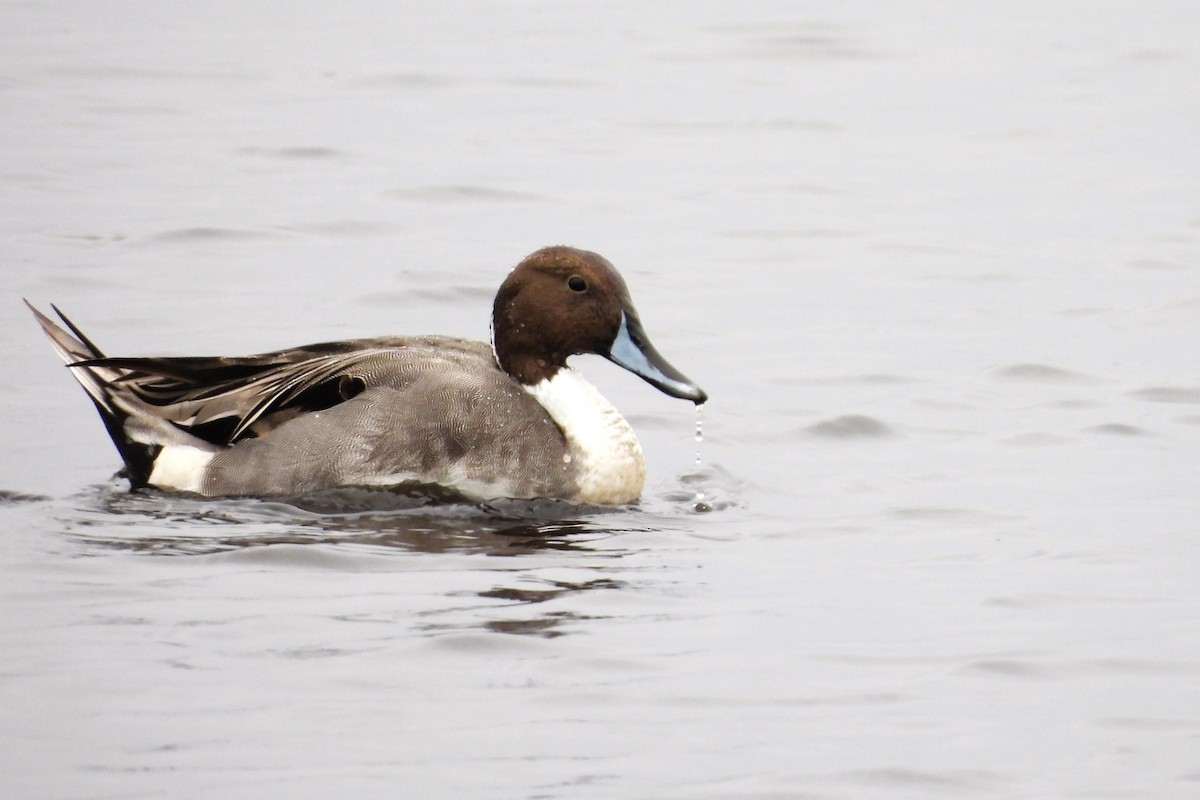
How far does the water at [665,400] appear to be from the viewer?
5723mm

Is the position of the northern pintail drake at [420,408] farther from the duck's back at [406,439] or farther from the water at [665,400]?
the water at [665,400]

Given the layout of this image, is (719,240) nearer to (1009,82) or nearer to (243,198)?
(243,198)

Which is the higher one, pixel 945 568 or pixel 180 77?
pixel 180 77

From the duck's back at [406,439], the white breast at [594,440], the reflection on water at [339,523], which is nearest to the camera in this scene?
the reflection on water at [339,523]

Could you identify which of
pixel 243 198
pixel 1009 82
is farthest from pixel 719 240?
pixel 1009 82

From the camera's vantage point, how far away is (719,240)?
45.9 ft

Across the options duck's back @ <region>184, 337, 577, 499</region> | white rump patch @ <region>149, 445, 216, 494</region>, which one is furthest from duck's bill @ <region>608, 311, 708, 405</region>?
white rump patch @ <region>149, 445, 216, 494</region>

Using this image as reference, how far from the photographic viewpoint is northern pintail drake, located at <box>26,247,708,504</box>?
7965 millimetres

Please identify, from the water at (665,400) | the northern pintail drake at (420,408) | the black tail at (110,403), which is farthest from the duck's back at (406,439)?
the black tail at (110,403)

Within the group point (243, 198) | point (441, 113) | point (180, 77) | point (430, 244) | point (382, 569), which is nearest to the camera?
point (382, 569)

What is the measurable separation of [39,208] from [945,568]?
8362 millimetres

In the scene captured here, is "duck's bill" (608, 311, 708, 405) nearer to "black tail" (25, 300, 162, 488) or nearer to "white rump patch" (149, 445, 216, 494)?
"white rump patch" (149, 445, 216, 494)

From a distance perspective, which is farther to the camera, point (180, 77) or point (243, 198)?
point (180, 77)

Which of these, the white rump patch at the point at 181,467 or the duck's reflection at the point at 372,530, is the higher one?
the white rump patch at the point at 181,467
